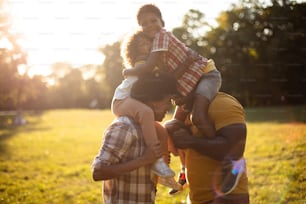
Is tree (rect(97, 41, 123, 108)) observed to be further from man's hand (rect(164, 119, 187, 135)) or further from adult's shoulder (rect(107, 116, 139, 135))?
adult's shoulder (rect(107, 116, 139, 135))

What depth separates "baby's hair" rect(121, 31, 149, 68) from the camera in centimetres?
259

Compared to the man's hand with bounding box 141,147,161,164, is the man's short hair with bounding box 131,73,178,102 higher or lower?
Result: higher

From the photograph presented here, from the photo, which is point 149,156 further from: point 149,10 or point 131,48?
point 149,10

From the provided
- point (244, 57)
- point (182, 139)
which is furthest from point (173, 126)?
point (244, 57)

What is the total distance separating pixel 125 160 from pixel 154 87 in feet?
1.51

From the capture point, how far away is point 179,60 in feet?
9.77

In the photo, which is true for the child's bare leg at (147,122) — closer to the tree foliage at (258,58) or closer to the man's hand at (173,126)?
the man's hand at (173,126)

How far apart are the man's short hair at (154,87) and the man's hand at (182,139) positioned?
288 millimetres

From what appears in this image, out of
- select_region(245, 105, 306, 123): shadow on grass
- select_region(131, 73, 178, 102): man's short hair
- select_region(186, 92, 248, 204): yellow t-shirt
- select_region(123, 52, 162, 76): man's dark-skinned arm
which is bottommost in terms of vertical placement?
select_region(245, 105, 306, 123): shadow on grass

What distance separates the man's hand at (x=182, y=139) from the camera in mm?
2514

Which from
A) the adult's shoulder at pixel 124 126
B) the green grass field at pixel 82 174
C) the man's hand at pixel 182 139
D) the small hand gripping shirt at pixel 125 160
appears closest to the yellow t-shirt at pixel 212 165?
the man's hand at pixel 182 139

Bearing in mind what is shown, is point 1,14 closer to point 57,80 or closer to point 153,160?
point 153,160

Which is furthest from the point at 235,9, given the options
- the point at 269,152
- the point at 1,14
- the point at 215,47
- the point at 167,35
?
the point at 167,35

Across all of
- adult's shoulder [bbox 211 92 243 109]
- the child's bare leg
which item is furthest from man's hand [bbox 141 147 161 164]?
adult's shoulder [bbox 211 92 243 109]
